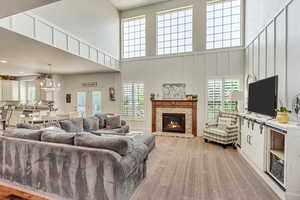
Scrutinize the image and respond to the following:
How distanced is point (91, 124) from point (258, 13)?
572 centimetres

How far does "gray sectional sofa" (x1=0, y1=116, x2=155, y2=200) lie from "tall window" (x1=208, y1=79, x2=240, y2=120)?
4.34m

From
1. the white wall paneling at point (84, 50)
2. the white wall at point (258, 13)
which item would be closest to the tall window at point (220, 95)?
the white wall at point (258, 13)

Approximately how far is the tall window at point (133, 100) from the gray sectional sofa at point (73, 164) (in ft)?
15.0

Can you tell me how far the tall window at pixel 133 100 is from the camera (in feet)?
22.8

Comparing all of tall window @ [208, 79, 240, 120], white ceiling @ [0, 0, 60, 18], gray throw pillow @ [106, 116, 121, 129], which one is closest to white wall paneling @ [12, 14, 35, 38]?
white ceiling @ [0, 0, 60, 18]

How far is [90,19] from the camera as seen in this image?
532 cm

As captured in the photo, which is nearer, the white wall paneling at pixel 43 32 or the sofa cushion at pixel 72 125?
the white wall paneling at pixel 43 32

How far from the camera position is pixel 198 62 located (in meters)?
6.11

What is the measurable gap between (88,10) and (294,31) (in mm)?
5602

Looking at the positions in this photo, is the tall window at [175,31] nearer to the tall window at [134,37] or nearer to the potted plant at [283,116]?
the tall window at [134,37]

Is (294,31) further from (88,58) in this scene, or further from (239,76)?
(88,58)

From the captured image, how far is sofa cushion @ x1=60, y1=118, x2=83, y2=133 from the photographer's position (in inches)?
151

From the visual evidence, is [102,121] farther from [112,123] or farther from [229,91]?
[229,91]

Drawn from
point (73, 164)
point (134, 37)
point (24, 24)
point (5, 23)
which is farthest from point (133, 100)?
point (73, 164)
